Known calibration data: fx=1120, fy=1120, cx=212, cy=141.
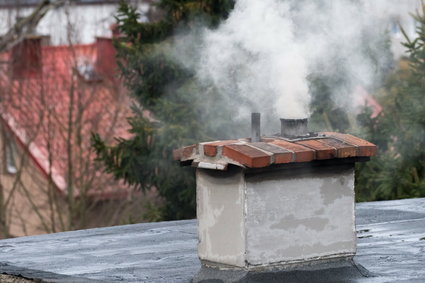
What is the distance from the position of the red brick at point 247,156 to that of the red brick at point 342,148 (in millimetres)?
403

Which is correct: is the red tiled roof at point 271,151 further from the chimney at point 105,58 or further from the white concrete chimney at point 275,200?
the chimney at point 105,58

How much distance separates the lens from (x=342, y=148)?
212 inches

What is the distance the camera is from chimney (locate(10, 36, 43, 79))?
2323 centimetres

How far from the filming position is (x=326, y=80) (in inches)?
519

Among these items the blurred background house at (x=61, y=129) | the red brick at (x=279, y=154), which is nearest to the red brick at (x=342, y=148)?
the red brick at (x=279, y=154)

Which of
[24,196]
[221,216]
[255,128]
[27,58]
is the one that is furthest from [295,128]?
[27,58]

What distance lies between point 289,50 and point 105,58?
17443mm

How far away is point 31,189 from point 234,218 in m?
17.8

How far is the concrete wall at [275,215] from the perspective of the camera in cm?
525

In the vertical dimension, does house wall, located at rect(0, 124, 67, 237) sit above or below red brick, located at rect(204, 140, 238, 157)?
below

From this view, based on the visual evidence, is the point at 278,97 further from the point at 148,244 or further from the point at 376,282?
the point at 148,244

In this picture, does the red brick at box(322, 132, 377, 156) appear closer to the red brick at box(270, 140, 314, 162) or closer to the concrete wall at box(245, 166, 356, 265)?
the concrete wall at box(245, 166, 356, 265)

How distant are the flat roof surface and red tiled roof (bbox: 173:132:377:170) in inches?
26.2

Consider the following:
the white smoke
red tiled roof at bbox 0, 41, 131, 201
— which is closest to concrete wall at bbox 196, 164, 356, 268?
the white smoke
